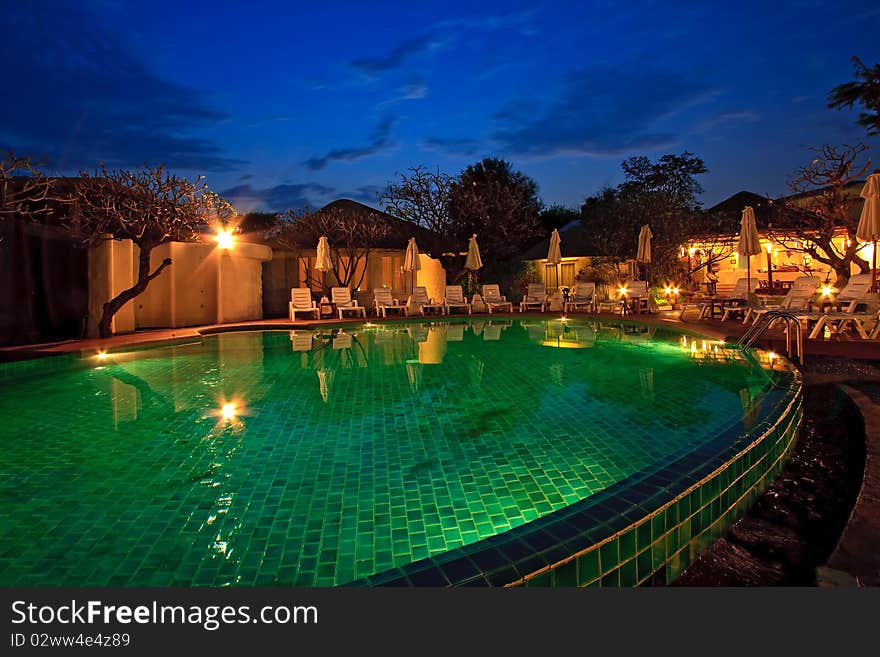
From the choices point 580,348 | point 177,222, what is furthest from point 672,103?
point 177,222

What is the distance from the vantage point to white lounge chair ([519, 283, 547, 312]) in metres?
15.4

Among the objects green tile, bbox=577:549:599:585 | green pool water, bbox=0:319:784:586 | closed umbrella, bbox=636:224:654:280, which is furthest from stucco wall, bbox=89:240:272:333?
green tile, bbox=577:549:599:585

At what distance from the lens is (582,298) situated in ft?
49.1

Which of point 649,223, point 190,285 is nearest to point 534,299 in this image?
point 649,223

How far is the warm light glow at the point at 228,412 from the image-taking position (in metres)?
4.61

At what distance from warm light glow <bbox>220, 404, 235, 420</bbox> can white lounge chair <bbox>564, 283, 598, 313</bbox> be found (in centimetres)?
1155

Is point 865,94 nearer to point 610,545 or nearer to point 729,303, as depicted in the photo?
point 729,303

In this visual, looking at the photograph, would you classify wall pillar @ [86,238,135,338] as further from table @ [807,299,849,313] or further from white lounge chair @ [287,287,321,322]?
table @ [807,299,849,313]

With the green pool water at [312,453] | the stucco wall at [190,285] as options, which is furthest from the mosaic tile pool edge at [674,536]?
the stucco wall at [190,285]

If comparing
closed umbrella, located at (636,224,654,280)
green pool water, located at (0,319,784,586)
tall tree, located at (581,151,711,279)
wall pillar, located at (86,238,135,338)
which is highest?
tall tree, located at (581,151,711,279)

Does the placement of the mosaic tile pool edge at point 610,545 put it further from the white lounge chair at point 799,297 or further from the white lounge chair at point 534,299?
the white lounge chair at point 534,299

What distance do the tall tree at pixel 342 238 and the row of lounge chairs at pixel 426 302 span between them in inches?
67.7

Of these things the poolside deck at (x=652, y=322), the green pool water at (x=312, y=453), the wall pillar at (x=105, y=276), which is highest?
the wall pillar at (x=105, y=276)

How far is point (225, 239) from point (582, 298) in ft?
32.4
